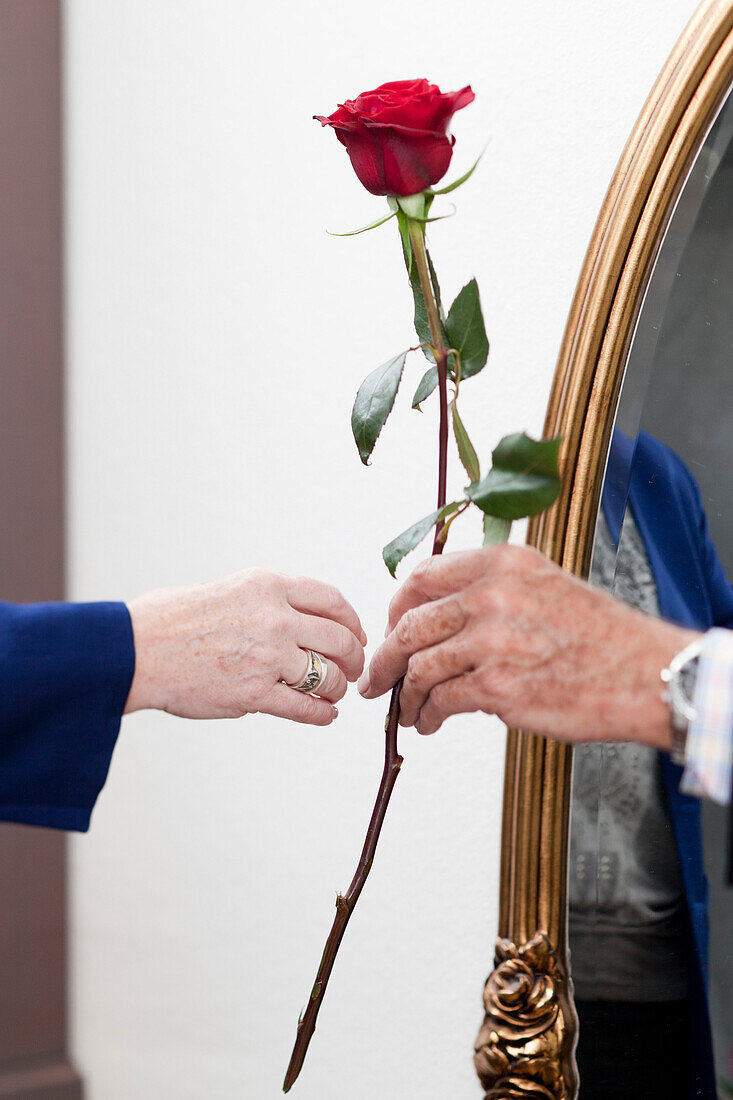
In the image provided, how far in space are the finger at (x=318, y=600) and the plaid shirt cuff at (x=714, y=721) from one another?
24 centimetres

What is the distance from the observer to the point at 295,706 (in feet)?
1.92

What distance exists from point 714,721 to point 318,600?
25cm

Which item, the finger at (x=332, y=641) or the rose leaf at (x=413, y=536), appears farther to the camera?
the finger at (x=332, y=641)

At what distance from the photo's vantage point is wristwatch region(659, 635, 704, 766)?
0.43 metres

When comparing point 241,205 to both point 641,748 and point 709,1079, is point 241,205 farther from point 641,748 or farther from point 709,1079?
point 709,1079

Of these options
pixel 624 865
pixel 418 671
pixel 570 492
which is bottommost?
pixel 624 865

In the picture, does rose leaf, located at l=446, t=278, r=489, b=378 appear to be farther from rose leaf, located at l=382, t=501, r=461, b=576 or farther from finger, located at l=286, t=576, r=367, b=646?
finger, located at l=286, t=576, r=367, b=646

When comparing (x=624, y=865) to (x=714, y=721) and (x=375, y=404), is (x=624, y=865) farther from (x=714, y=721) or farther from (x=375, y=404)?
(x=375, y=404)

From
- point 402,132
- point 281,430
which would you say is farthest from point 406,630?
point 281,430

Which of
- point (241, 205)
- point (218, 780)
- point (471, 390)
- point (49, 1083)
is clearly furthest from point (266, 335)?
point (49, 1083)

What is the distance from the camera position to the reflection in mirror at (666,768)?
52 cm

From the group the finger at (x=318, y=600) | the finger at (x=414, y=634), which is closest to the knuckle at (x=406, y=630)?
the finger at (x=414, y=634)

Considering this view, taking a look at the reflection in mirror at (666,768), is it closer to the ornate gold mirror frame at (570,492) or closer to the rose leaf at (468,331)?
the ornate gold mirror frame at (570,492)

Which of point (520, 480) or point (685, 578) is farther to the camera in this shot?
point (685, 578)
